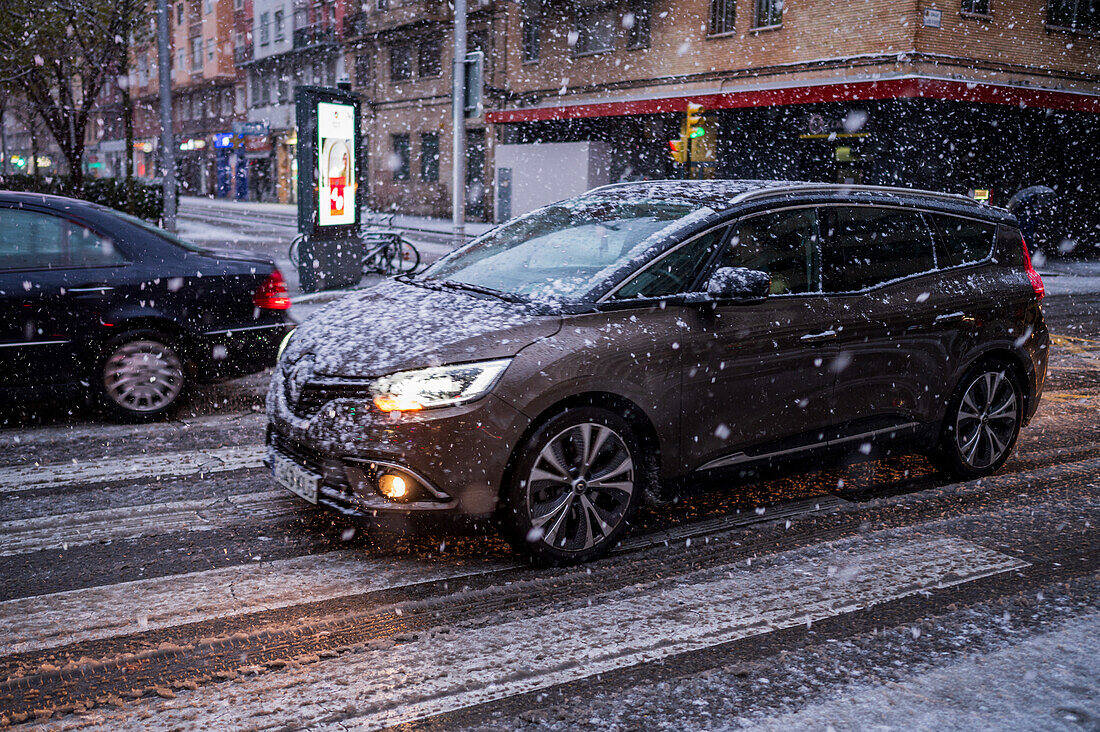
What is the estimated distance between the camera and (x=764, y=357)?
4.71 metres

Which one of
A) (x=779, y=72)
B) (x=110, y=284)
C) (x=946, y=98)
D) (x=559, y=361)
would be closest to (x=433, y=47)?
(x=779, y=72)

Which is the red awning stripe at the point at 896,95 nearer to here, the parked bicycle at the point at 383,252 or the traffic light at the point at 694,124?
the traffic light at the point at 694,124

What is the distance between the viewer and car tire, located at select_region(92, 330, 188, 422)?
6559mm

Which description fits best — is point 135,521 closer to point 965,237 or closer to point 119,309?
point 119,309

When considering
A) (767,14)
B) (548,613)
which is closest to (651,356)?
(548,613)

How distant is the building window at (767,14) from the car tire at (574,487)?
2289cm

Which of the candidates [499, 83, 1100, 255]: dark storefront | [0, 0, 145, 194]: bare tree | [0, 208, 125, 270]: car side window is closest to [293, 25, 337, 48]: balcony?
[499, 83, 1100, 255]: dark storefront

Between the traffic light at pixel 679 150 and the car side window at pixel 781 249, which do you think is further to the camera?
the traffic light at pixel 679 150

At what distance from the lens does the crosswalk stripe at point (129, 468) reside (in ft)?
17.6

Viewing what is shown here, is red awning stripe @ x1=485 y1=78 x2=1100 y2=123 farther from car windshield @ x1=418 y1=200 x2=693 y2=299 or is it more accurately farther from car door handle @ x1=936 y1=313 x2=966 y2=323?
car windshield @ x1=418 y1=200 x2=693 y2=299

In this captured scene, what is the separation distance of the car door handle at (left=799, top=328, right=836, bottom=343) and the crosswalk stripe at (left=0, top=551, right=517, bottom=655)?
1882 mm

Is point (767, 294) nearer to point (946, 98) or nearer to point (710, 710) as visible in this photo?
point (710, 710)

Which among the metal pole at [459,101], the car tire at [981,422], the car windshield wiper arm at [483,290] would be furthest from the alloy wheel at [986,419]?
the metal pole at [459,101]

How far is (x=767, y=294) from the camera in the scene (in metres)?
4.75
